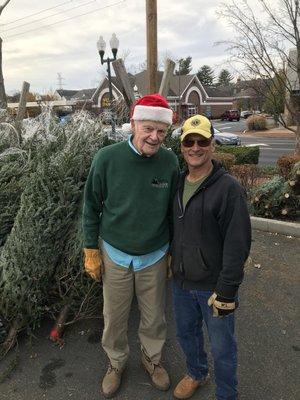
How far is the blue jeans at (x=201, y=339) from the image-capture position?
217 centimetres

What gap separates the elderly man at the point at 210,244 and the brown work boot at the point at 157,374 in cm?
44

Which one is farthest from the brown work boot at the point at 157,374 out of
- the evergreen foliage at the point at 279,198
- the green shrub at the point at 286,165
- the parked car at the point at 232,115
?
the parked car at the point at 232,115

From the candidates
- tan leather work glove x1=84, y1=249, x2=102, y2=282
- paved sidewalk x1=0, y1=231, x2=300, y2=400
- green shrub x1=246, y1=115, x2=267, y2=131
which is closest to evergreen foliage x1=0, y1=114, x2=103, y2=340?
paved sidewalk x1=0, y1=231, x2=300, y2=400

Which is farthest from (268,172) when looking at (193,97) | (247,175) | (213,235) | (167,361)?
(193,97)

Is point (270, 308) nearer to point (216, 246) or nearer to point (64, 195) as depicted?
point (216, 246)

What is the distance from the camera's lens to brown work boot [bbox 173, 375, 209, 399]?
2529 mm

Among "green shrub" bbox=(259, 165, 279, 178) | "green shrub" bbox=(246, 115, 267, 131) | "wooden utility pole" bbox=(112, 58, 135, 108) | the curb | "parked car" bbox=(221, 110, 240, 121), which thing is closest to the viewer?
the curb

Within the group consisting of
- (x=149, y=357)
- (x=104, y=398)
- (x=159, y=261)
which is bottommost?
(x=104, y=398)

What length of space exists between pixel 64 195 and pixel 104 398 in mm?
1630

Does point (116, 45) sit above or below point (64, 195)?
above

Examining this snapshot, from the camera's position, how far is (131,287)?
8.39ft

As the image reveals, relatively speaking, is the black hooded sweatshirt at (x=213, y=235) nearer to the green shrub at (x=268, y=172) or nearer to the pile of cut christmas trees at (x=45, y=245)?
the pile of cut christmas trees at (x=45, y=245)

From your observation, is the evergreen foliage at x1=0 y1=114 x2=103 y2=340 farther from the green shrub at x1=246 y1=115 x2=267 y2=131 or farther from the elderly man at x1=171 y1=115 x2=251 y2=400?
the green shrub at x1=246 y1=115 x2=267 y2=131

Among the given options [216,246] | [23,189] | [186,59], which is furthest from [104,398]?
[186,59]
